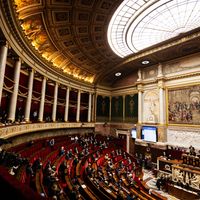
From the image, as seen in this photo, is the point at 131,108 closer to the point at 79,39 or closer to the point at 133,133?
the point at 133,133

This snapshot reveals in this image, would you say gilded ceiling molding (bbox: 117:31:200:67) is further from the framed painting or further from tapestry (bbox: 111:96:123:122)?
tapestry (bbox: 111:96:123:122)

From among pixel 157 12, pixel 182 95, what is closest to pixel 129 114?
pixel 182 95

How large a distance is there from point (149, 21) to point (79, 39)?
206 inches

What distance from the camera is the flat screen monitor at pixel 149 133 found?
1488cm

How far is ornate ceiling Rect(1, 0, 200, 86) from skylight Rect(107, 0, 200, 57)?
660 mm

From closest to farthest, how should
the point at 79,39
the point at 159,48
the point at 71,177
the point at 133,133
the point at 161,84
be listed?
the point at 71,177, the point at 79,39, the point at 159,48, the point at 161,84, the point at 133,133

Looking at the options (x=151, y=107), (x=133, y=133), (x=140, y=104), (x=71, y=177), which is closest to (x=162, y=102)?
(x=151, y=107)

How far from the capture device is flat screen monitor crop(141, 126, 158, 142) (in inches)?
586

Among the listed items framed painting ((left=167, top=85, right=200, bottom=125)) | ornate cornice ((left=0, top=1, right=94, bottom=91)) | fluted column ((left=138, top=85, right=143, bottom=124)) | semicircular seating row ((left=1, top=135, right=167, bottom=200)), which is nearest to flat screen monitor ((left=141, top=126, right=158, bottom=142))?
fluted column ((left=138, top=85, right=143, bottom=124))

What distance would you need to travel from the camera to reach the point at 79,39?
11.4m

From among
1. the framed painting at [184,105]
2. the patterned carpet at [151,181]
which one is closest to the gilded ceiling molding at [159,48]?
the framed painting at [184,105]

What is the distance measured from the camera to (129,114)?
18.6 metres

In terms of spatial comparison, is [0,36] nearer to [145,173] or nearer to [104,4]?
[104,4]

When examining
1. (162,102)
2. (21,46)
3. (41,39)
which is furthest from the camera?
(162,102)
